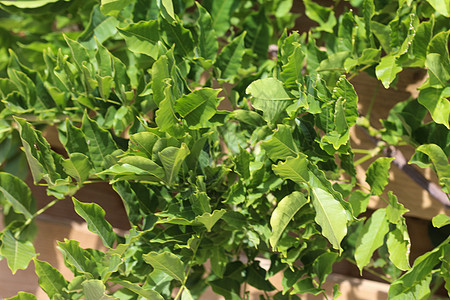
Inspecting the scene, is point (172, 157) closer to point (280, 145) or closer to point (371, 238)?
point (280, 145)

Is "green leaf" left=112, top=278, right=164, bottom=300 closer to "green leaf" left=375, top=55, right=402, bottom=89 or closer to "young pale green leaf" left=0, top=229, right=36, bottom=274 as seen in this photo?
"young pale green leaf" left=0, top=229, right=36, bottom=274

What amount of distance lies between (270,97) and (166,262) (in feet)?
0.53

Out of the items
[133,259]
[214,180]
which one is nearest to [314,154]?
[214,180]

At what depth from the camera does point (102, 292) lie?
376 millimetres

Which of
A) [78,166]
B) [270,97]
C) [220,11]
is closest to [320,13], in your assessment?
[220,11]

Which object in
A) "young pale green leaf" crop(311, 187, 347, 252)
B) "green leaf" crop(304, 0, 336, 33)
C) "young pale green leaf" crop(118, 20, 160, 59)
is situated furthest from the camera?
"green leaf" crop(304, 0, 336, 33)

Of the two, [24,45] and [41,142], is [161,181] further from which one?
[24,45]

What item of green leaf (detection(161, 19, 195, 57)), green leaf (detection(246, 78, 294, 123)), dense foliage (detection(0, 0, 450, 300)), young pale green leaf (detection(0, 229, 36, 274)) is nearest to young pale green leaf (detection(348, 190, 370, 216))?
dense foliage (detection(0, 0, 450, 300))

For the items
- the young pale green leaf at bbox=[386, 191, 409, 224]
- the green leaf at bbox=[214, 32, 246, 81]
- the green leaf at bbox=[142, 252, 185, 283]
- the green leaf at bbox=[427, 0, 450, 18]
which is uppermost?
A: the green leaf at bbox=[427, 0, 450, 18]

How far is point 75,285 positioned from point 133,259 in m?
0.06

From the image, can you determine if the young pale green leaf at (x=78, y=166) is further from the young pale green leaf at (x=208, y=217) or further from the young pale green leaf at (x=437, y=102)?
the young pale green leaf at (x=437, y=102)

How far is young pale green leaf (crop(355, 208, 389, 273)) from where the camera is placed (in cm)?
40

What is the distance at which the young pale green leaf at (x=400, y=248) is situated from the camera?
15.2 inches

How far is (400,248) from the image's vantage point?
1.29ft
